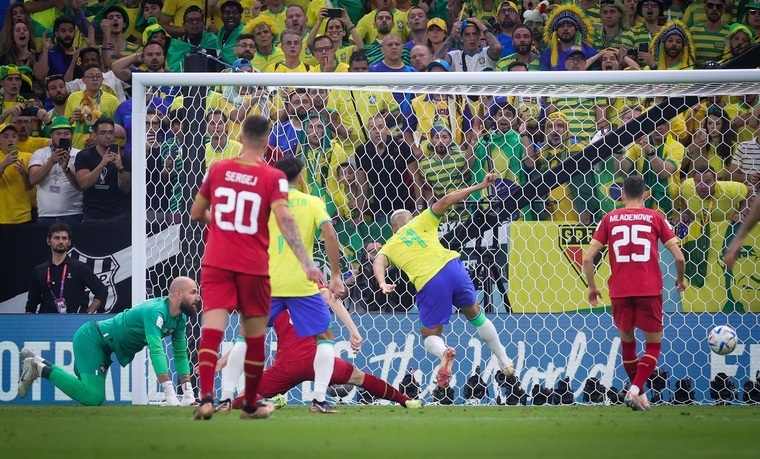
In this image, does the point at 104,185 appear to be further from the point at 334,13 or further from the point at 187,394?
the point at 334,13

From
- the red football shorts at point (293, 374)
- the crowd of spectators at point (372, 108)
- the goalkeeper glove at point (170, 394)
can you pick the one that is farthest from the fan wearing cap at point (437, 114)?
the goalkeeper glove at point (170, 394)

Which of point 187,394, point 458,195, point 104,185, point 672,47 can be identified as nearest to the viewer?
point 458,195

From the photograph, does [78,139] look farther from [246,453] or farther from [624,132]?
[246,453]

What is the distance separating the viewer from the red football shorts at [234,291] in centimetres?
757

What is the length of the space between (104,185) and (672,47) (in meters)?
6.95

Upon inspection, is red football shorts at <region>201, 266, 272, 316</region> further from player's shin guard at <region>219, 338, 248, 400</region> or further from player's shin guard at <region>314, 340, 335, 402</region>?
player's shin guard at <region>314, 340, 335, 402</region>

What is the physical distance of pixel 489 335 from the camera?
1080 centimetres

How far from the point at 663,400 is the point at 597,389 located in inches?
26.1

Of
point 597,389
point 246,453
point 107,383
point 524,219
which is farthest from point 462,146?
point 246,453

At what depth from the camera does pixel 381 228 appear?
1217 centimetres

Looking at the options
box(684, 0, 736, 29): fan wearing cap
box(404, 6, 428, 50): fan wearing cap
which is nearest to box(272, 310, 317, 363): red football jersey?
box(404, 6, 428, 50): fan wearing cap

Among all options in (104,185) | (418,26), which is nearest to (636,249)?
(418,26)

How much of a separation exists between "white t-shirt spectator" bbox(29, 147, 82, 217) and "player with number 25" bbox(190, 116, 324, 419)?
6.04 m

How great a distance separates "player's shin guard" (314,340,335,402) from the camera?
9234 millimetres
